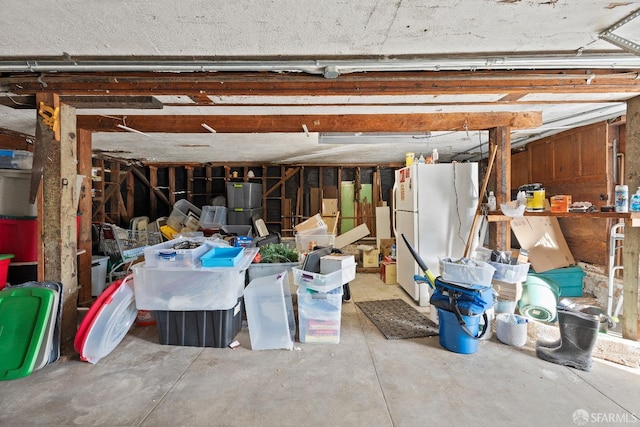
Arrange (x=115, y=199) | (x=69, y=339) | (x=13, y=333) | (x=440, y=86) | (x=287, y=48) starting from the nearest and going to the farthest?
(x=287, y=48)
(x=13, y=333)
(x=440, y=86)
(x=69, y=339)
(x=115, y=199)

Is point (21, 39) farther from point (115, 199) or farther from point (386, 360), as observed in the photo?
point (115, 199)

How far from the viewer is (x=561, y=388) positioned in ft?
5.97

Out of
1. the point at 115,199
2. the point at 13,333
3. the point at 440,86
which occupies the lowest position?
the point at 13,333

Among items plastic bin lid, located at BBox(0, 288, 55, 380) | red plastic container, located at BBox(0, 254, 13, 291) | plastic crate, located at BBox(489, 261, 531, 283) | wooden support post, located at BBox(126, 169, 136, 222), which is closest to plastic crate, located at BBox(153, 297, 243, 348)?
plastic bin lid, located at BBox(0, 288, 55, 380)

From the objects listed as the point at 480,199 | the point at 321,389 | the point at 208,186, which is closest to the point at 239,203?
the point at 208,186

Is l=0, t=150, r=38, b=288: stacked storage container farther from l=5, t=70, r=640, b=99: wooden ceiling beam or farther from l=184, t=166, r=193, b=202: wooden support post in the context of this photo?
l=184, t=166, r=193, b=202: wooden support post

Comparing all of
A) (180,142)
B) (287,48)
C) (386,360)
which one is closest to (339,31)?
(287,48)

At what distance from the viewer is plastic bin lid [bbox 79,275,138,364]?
2.10 meters

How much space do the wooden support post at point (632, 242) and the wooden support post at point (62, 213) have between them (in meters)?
4.36

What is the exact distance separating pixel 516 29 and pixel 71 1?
2112 millimetres

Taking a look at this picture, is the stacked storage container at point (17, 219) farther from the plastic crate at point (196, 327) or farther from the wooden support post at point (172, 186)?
the wooden support post at point (172, 186)

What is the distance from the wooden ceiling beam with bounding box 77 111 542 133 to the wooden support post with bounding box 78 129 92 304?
0.71ft

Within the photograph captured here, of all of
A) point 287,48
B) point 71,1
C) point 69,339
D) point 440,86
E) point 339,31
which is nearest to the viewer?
point 71,1

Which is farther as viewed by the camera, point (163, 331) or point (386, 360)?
point (163, 331)
